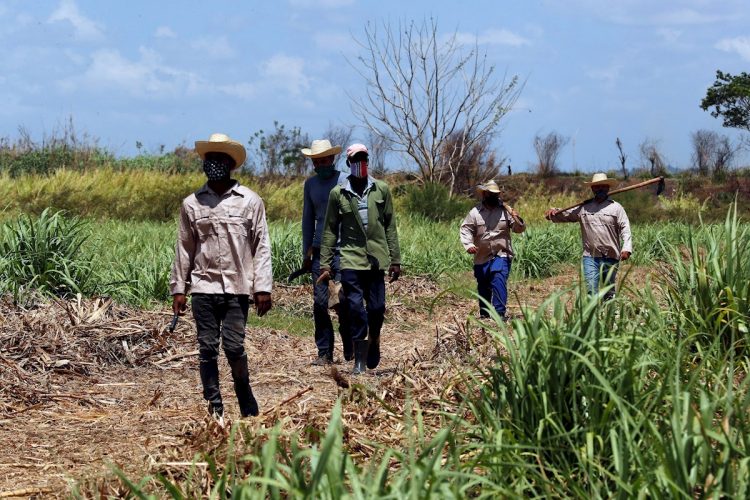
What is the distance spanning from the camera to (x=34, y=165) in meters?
28.3

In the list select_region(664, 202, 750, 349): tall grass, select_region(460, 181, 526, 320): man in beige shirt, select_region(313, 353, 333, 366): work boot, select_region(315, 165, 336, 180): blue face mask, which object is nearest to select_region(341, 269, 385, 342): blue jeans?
select_region(313, 353, 333, 366): work boot

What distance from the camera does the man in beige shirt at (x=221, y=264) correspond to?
6.13 meters

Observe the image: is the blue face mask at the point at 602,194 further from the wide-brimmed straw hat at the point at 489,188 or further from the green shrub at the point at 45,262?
the green shrub at the point at 45,262


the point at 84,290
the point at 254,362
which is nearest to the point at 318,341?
the point at 254,362

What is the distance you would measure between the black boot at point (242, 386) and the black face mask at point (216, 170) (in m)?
1.04

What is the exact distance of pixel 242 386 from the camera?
20.3ft

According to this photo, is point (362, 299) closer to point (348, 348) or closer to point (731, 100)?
point (348, 348)

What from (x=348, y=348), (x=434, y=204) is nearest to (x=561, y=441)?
(x=348, y=348)

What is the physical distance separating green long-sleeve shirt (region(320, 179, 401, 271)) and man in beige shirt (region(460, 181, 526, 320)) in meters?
2.29

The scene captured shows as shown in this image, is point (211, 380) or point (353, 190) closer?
point (211, 380)

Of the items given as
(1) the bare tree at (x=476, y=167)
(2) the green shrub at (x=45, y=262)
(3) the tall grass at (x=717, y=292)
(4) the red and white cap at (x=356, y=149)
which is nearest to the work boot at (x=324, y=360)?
(4) the red and white cap at (x=356, y=149)

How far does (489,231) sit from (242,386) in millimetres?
4601

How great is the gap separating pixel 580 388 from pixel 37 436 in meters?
3.60

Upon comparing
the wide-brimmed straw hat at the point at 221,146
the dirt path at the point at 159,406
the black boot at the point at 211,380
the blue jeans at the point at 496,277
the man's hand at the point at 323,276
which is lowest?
the dirt path at the point at 159,406
